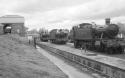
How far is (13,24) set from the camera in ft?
174

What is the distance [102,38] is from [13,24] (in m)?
34.9

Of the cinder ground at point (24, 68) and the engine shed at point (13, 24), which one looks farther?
the engine shed at point (13, 24)

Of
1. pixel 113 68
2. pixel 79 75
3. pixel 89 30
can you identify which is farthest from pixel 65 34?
pixel 113 68

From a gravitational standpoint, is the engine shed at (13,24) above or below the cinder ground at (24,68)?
above

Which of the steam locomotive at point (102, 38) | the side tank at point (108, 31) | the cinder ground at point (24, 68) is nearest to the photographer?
the cinder ground at point (24, 68)

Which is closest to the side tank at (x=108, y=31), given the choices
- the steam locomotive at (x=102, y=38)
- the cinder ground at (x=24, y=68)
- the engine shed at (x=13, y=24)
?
the steam locomotive at (x=102, y=38)

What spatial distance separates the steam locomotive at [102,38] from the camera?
Answer: 2133 cm

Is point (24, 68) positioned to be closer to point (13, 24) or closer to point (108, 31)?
point (108, 31)

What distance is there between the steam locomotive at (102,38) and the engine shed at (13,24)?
28646mm

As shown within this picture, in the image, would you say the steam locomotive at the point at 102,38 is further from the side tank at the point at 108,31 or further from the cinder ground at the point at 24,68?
the cinder ground at the point at 24,68

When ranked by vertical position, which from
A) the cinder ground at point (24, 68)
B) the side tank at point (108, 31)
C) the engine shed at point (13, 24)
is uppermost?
the engine shed at point (13, 24)

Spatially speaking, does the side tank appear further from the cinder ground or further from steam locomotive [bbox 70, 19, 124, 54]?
the cinder ground

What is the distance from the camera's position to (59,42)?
42719 mm

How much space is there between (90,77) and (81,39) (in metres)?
Answer: 14.9
